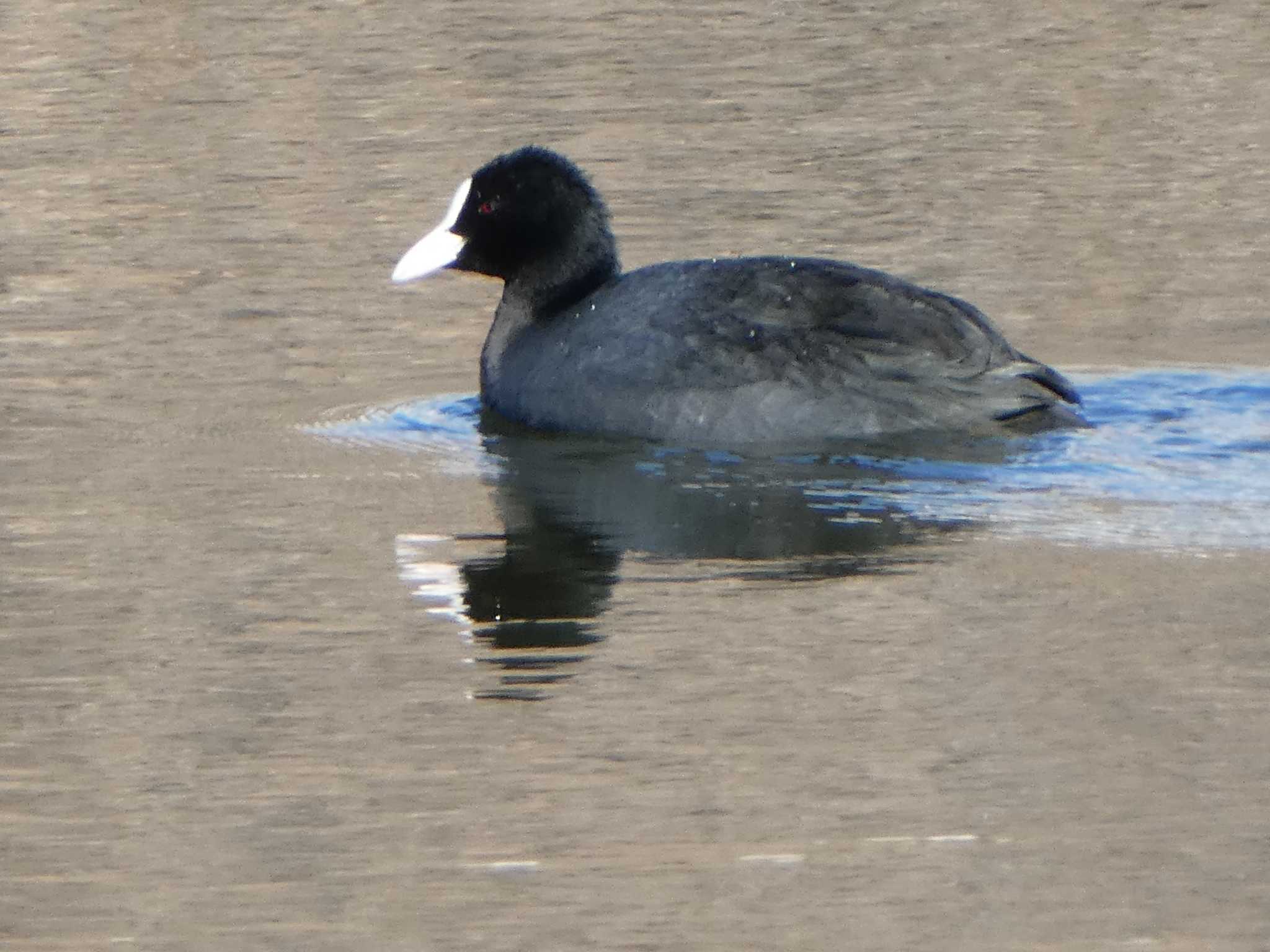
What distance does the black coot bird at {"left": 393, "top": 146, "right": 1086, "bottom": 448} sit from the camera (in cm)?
788

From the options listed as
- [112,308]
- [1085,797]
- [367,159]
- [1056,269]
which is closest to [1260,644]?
[1085,797]

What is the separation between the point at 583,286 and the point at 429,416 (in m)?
0.73

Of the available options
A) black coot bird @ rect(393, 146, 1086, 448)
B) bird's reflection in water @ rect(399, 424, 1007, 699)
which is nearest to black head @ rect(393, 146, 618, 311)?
black coot bird @ rect(393, 146, 1086, 448)

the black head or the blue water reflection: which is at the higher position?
the black head

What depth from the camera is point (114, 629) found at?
615cm

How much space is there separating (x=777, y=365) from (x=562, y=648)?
85.4 inches

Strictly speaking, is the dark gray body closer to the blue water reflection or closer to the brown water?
the blue water reflection

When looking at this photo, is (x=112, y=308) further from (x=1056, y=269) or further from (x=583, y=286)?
(x=1056, y=269)

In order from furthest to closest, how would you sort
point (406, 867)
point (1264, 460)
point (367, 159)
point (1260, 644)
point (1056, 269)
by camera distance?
point (367, 159) < point (1056, 269) < point (1264, 460) < point (1260, 644) < point (406, 867)

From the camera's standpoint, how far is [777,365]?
311 inches

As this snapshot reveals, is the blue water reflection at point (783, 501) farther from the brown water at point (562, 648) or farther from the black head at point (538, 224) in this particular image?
the black head at point (538, 224)

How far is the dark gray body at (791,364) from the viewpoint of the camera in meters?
7.88

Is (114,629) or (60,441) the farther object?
(60,441)

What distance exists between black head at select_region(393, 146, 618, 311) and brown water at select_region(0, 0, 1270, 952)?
1.71 ft
